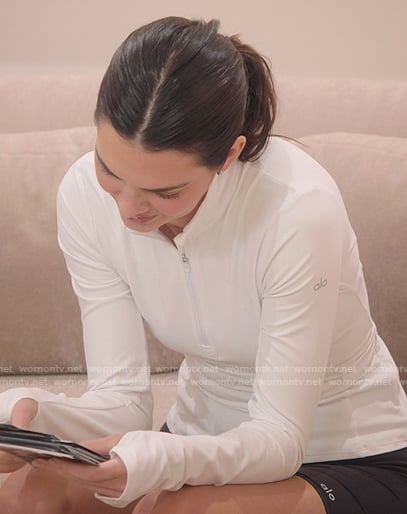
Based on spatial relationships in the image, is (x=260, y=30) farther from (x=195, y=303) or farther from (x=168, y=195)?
(x=168, y=195)

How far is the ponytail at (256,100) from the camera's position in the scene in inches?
50.3

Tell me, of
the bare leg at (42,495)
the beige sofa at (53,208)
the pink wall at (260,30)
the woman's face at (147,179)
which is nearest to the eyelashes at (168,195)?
the woman's face at (147,179)

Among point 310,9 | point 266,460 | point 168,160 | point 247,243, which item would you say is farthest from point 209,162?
point 310,9

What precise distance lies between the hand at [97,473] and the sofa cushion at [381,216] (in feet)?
2.48

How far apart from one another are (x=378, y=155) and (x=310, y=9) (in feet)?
2.05

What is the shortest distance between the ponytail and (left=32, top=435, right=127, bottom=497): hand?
0.47 metres

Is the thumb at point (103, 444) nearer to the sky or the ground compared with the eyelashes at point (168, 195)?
nearer to the ground

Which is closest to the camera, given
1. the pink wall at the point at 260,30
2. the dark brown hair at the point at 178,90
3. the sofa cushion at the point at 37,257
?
the dark brown hair at the point at 178,90

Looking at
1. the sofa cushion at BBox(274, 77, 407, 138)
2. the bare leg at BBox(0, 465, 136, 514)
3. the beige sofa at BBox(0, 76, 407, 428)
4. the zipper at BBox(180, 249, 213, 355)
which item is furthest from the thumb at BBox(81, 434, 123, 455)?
the sofa cushion at BBox(274, 77, 407, 138)

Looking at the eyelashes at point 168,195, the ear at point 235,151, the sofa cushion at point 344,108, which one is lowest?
the sofa cushion at point 344,108

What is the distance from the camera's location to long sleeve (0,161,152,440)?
146cm

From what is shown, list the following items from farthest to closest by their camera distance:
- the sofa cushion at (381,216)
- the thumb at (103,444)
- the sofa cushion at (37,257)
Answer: the sofa cushion at (37,257), the sofa cushion at (381,216), the thumb at (103,444)

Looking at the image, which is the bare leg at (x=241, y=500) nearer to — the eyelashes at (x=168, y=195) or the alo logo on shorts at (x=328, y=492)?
the alo logo on shorts at (x=328, y=492)

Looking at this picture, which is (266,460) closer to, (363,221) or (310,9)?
(363,221)
